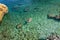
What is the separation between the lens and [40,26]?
761cm

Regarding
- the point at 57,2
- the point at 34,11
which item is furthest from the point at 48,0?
the point at 34,11

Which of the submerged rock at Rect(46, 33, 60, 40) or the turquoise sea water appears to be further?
the turquoise sea water

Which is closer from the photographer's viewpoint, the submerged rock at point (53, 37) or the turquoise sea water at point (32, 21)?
the submerged rock at point (53, 37)

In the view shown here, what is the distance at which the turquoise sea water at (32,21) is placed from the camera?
278 inches

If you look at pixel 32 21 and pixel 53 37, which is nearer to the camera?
pixel 53 37

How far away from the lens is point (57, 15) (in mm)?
8336

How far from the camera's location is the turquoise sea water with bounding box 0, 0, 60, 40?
7066 mm

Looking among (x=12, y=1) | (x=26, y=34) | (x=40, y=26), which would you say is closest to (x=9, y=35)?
(x=26, y=34)

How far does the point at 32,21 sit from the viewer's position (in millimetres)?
8141

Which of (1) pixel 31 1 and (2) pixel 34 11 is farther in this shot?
(1) pixel 31 1

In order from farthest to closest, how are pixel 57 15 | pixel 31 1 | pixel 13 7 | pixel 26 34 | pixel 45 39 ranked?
pixel 31 1
pixel 13 7
pixel 57 15
pixel 26 34
pixel 45 39

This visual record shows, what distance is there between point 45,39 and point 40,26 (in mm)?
1134


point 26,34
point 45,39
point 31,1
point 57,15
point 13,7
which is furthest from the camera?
point 31,1

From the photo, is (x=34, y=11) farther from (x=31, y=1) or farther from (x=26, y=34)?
(x=26, y=34)
